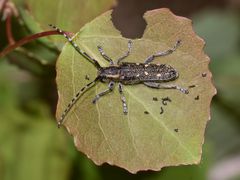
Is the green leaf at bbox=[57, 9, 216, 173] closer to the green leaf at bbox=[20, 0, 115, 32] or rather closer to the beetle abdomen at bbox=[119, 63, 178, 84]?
the beetle abdomen at bbox=[119, 63, 178, 84]

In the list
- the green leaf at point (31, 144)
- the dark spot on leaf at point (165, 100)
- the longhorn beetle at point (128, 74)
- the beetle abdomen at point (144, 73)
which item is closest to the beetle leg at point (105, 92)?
the longhorn beetle at point (128, 74)

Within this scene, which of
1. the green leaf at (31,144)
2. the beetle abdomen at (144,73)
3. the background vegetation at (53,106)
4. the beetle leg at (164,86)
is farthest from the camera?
the green leaf at (31,144)

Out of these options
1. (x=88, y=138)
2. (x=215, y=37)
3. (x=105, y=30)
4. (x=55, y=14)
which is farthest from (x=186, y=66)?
(x=215, y=37)

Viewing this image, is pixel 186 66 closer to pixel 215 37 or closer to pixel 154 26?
pixel 154 26

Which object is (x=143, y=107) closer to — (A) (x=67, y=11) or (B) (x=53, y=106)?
(A) (x=67, y=11)

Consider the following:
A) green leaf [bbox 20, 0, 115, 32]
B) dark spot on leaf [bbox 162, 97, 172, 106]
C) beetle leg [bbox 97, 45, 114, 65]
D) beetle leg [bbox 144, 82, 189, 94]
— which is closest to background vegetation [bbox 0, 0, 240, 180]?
green leaf [bbox 20, 0, 115, 32]

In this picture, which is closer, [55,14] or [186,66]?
[186,66]

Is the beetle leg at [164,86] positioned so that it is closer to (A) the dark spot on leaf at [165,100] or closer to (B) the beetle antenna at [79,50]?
(A) the dark spot on leaf at [165,100]
